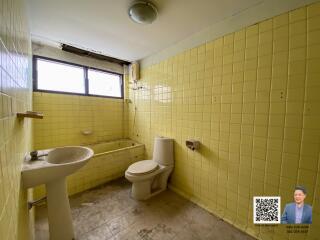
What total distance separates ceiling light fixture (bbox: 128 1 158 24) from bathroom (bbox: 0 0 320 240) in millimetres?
12

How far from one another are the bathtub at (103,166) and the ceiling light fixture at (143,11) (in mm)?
1842

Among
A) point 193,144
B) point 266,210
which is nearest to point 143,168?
point 193,144

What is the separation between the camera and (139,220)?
160 centimetres

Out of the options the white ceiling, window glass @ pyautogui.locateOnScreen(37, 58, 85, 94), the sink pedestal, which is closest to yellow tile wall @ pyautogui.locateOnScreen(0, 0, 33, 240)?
the sink pedestal

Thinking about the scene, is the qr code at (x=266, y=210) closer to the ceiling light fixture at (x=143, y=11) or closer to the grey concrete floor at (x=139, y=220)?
the grey concrete floor at (x=139, y=220)

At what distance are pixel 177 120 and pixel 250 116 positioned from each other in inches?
36.7

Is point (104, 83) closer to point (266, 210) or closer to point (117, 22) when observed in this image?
point (117, 22)

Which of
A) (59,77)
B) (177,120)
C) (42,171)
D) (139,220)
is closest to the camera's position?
(42,171)

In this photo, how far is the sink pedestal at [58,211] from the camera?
1.21 m

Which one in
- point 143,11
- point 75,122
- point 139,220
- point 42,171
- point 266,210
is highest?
point 143,11

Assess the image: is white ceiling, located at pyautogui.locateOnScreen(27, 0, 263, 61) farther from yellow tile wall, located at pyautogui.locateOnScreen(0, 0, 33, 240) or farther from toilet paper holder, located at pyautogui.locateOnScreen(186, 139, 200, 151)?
toilet paper holder, located at pyautogui.locateOnScreen(186, 139, 200, 151)

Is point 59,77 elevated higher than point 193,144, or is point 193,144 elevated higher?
point 59,77

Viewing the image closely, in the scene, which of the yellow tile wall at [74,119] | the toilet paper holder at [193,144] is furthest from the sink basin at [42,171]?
the yellow tile wall at [74,119]

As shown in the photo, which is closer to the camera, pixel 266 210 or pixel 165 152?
pixel 266 210
